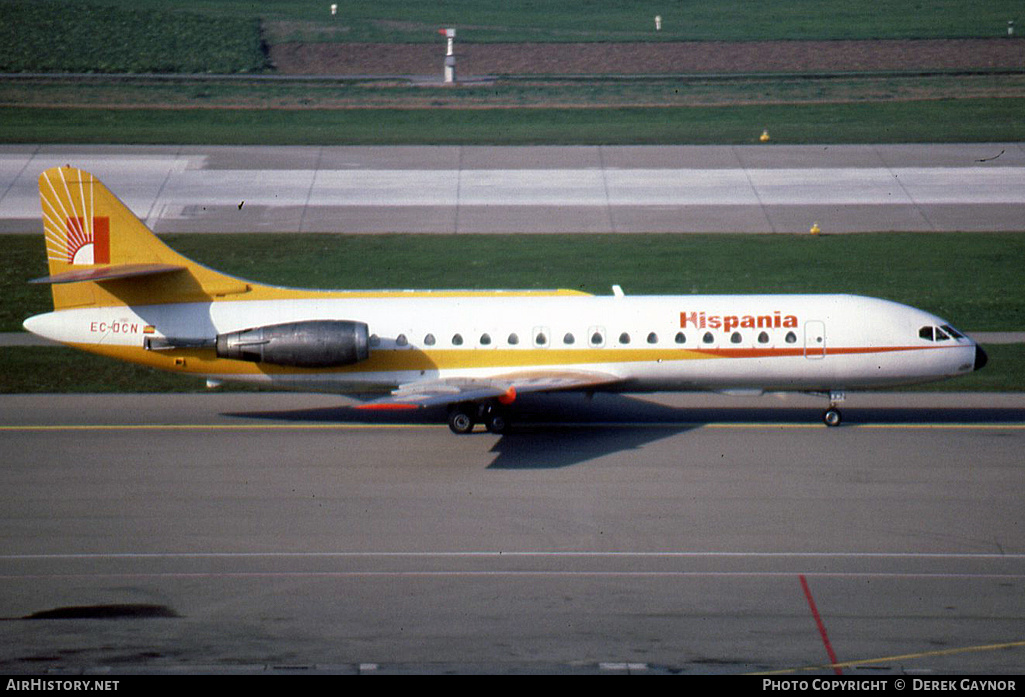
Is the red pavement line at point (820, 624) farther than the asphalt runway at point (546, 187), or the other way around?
the asphalt runway at point (546, 187)

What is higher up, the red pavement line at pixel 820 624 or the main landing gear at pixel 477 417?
the main landing gear at pixel 477 417

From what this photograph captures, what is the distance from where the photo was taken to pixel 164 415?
101 ft

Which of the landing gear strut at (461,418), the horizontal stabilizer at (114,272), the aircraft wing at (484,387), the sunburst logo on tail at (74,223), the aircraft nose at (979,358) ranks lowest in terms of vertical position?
the landing gear strut at (461,418)

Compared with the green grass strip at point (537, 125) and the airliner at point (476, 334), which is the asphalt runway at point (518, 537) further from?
the green grass strip at point (537, 125)

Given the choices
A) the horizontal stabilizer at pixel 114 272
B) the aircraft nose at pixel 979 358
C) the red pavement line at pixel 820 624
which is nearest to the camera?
the red pavement line at pixel 820 624

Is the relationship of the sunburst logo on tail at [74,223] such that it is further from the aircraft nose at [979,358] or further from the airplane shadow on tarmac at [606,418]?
the aircraft nose at [979,358]

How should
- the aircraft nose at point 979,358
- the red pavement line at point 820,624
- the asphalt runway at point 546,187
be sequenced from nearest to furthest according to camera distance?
the red pavement line at point 820,624
the aircraft nose at point 979,358
the asphalt runway at point 546,187

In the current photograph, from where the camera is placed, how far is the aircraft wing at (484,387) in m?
27.1

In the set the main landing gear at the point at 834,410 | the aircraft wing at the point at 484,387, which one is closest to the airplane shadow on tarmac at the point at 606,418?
the main landing gear at the point at 834,410

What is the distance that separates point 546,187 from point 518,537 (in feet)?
92.0

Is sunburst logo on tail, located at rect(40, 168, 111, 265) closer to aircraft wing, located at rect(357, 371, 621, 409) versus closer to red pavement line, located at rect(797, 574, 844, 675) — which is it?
aircraft wing, located at rect(357, 371, 621, 409)

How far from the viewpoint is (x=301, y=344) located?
2873 centimetres
